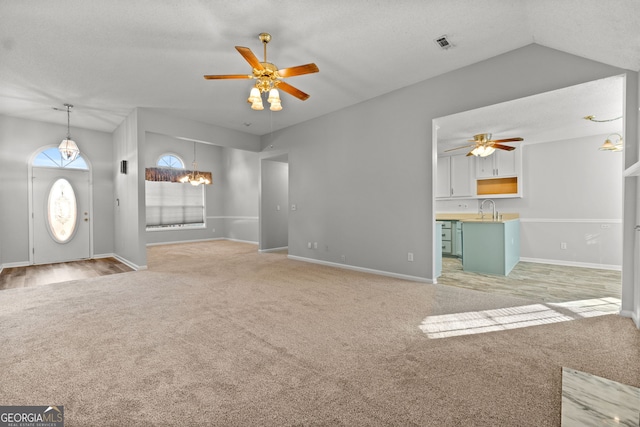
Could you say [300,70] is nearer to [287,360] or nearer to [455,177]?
[287,360]

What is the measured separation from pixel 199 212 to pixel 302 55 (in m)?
7.99

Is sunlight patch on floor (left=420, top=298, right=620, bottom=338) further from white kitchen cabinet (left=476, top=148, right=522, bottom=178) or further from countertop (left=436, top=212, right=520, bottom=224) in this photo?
white kitchen cabinet (left=476, top=148, right=522, bottom=178)

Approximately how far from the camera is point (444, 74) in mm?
4125

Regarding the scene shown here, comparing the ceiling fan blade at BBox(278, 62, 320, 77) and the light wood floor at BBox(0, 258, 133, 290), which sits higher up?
the ceiling fan blade at BBox(278, 62, 320, 77)

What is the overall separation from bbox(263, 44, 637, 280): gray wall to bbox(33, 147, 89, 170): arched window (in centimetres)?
506

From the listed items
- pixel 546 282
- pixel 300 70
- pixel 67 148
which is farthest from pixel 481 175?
pixel 67 148

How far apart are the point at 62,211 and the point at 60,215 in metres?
0.10

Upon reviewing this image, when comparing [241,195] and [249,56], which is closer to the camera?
[249,56]

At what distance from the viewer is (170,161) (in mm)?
9461

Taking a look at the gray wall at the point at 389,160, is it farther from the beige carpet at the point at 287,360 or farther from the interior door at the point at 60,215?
the interior door at the point at 60,215

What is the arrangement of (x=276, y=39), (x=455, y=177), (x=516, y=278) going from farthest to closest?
(x=455, y=177) → (x=516, y=278) → (x=276, y=39)

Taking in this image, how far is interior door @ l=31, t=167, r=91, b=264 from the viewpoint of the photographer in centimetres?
614

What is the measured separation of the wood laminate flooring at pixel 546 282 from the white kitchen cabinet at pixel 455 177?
2248 millimetres

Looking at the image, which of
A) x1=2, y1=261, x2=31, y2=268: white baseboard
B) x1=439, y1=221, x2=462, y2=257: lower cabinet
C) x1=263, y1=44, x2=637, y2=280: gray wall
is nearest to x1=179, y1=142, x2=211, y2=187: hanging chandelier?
x1=263, y1=44, x2=637, y2=280: gray wall
